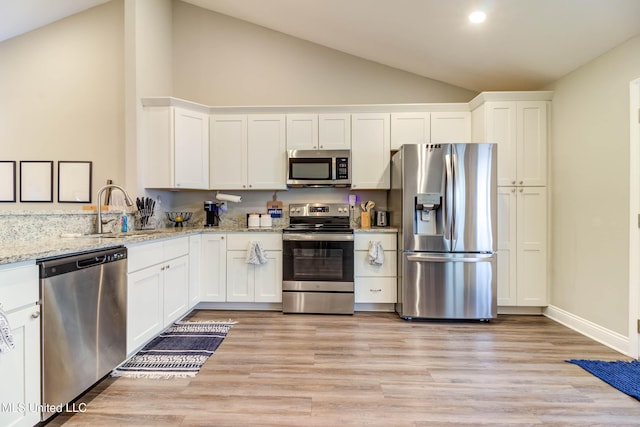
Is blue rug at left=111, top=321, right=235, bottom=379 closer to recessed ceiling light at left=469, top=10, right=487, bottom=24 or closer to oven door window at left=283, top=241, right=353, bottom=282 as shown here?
oven door window at left=283, top=241, right=353, bottom=282

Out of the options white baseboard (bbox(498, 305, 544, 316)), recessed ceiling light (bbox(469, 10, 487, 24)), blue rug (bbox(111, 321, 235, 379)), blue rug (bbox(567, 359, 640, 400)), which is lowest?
blue rug (bbox(567, 359, 640, 400))

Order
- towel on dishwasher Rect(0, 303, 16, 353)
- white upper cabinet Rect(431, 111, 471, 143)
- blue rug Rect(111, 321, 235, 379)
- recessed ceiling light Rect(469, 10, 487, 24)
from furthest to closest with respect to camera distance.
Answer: white upper cabinet Rect(431, 111, 471, 143) < recessed ceiling light Rect(469, 10, 487, 24) < blue rug Rect(111, 321, 235, 379) < towel on dishwasher Rect(0, 303, 16, 353)

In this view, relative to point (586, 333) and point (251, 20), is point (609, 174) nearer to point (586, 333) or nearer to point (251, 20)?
point (586, 333)

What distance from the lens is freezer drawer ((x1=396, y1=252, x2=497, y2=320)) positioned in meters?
2.93

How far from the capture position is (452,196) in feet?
9.57

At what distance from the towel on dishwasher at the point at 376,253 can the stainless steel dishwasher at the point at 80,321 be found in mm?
2189

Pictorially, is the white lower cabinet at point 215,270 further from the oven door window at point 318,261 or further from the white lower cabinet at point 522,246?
the white lower cabinet at point 522,246

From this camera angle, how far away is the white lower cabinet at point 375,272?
10.5 feet

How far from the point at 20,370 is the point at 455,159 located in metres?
3.35

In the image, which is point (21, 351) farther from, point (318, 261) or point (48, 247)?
point (318, 261)

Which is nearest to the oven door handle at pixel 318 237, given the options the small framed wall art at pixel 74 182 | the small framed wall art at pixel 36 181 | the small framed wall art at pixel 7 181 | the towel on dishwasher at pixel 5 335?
the towel on dishwasher at pixel 5 335

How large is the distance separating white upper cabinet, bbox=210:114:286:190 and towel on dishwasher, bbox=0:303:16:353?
241 cm

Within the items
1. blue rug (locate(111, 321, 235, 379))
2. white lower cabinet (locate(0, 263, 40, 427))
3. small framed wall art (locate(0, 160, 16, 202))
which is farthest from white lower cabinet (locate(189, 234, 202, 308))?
small framed wall art (locate(0, 160, 16, 202))

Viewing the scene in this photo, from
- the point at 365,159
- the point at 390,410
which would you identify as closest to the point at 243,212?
the point at 365,159
